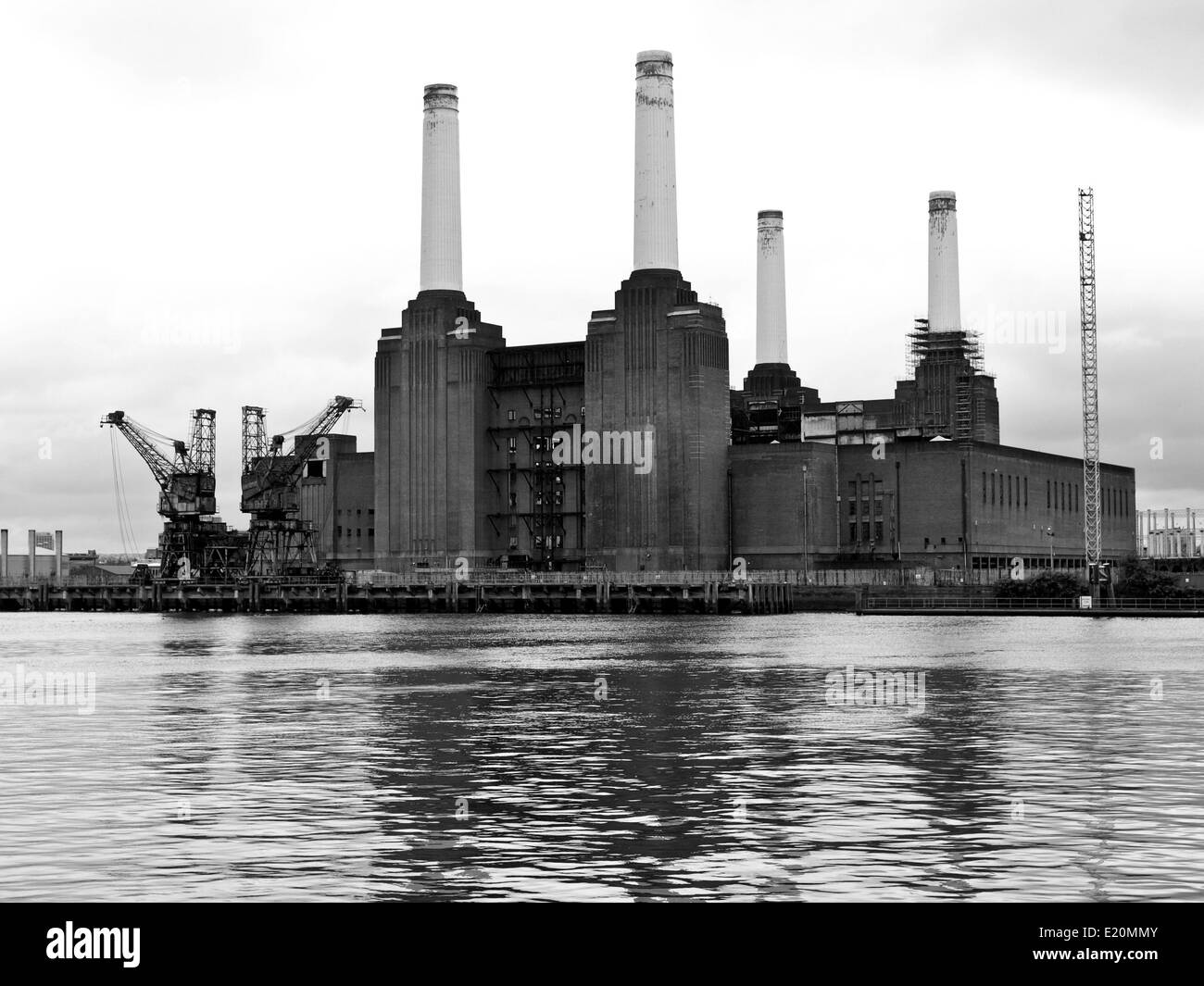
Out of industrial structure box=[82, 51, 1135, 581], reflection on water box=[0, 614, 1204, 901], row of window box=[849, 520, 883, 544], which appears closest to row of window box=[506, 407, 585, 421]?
industrial structure box=[82, 51, 1135, 581]

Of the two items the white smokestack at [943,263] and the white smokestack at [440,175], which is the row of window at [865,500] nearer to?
the white smokestack at [943,263]

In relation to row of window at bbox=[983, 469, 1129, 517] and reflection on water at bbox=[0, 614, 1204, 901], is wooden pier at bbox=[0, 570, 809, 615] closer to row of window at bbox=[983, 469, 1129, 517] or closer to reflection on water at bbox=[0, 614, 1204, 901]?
row of window at bbox=[983, 469, 1129, 517]

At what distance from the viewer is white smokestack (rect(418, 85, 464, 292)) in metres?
147

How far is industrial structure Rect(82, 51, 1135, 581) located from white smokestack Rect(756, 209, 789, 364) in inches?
11.5

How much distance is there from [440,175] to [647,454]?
31.5 metres

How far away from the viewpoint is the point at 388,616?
451 feet

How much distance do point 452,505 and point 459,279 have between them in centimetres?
2131

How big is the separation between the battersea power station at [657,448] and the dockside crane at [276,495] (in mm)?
4922

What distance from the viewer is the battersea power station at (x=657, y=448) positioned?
5610 inches

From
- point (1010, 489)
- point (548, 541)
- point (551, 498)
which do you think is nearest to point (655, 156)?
point (551, 498)

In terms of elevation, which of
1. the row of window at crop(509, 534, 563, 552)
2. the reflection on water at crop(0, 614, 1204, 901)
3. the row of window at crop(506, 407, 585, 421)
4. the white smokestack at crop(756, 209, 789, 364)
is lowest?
the reflection on water at crop(0, 614, 1204, 901)

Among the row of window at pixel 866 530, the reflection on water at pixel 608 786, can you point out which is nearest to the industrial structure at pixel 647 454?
the row of window at pixel 866 530
